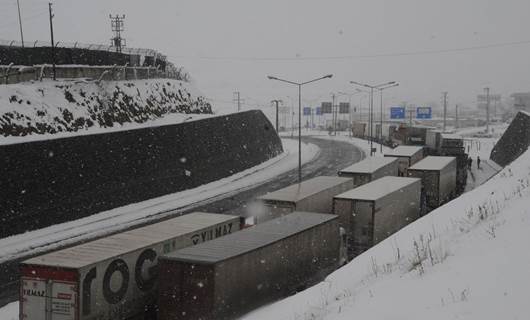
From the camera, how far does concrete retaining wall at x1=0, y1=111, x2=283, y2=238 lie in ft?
96.7

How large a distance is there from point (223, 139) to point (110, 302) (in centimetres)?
3531

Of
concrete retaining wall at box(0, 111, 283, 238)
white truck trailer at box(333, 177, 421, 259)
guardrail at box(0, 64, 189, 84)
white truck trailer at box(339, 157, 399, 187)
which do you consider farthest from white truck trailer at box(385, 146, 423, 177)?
guardrail at box(0, 64, 189, 84)

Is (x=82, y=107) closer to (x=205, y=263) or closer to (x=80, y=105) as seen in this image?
(x=80, y=105)

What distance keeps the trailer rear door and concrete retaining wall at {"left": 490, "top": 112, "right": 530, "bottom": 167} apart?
42410 millimetres

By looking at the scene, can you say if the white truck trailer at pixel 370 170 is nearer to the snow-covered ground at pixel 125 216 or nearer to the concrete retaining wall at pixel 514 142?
the snow-covered ground at pixel 125 216

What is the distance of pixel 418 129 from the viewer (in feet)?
186

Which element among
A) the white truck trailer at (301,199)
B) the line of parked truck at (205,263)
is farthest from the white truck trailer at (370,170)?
the line of parked truck at (205,263)

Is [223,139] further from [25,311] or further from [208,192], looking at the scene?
[25,311]

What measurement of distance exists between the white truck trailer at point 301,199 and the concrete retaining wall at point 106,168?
509 inches

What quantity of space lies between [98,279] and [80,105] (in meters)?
26.4

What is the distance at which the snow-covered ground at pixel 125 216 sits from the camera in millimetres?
27484

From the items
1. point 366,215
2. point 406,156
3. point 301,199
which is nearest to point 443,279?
point 366,215

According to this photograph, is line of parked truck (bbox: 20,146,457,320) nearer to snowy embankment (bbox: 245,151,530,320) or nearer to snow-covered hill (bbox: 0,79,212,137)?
snowy embankment (bbox: 245,151,530,320)

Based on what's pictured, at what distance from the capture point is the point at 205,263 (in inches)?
610
